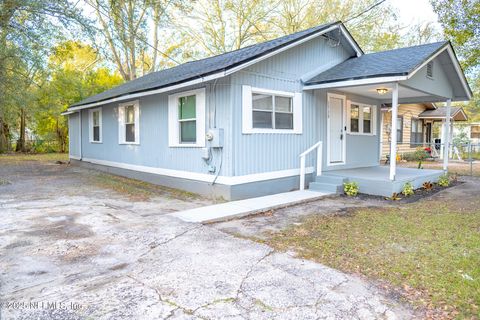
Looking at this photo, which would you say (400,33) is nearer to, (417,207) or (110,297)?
(417,207)

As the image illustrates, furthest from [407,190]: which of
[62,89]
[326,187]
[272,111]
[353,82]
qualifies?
[62,89]

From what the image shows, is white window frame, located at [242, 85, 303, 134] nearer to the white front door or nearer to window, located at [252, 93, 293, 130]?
window, located at [252, 93, 293, 130]

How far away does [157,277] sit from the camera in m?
3.12

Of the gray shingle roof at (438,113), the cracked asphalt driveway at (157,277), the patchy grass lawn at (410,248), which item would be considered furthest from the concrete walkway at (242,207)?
the gray shingle roof at (438,113)

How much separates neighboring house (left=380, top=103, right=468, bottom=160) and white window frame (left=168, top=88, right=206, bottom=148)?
11798 millimetres

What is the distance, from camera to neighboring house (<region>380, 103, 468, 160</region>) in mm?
17000

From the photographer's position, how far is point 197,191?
756 cm

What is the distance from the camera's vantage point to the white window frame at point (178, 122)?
7289 mm

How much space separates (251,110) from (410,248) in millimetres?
4034

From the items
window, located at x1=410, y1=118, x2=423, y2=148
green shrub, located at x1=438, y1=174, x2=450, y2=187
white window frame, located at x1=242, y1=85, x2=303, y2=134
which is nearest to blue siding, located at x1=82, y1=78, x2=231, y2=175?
white window frame, located at x1=242, y1=85, x2=303, y2=134

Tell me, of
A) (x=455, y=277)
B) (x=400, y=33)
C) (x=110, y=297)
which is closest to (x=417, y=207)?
(x=455, y=277)

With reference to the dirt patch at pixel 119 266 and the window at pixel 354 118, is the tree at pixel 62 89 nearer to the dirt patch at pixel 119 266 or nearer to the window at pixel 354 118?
the window at pixel 354 118

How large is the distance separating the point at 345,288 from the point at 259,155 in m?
4.40

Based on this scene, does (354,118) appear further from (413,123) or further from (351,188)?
(413,123)
